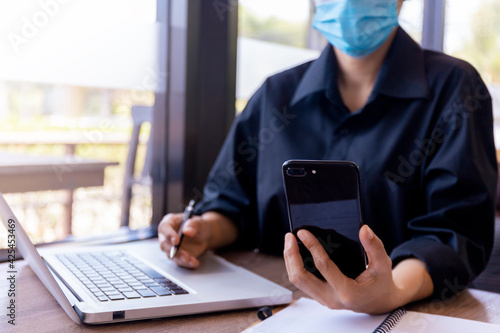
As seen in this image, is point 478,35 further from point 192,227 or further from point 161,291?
point 161,291

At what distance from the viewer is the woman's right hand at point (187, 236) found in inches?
34.8

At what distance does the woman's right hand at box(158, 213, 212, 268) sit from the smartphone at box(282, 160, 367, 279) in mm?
287

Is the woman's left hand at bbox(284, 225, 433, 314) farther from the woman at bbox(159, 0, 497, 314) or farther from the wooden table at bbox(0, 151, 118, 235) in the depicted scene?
the wooden table at bbox(0, 151, 118, 235)

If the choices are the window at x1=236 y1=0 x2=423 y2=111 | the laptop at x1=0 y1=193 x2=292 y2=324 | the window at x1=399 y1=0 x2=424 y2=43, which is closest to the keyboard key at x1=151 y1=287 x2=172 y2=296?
the laptop at x1=0 y1=193 x2=292 y2=324

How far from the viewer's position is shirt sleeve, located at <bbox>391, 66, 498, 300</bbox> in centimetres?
78

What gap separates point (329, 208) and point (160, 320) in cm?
27

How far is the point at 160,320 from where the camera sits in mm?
645

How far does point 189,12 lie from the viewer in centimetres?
134

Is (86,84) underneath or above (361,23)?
underneath

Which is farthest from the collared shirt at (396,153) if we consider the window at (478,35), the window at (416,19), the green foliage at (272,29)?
the window at (478,35)

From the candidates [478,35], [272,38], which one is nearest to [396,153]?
[272,38]

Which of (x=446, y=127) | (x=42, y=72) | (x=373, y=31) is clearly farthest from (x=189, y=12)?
(x=446, y=127)

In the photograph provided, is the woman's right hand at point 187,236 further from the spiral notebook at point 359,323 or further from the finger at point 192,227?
the spiral notebook at point 359,323

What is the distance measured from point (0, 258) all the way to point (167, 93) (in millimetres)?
624
